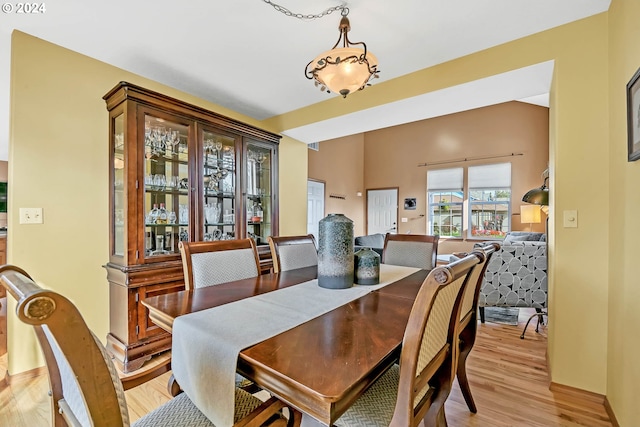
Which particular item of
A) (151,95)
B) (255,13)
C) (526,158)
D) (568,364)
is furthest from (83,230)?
(526,158)

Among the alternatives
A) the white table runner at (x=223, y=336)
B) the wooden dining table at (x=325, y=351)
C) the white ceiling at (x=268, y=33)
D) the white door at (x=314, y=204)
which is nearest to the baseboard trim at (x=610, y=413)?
the wooden dining table at (x=325, y=351)

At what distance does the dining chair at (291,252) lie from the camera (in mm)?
2139

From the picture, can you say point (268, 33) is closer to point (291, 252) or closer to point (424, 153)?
point (291, 252)

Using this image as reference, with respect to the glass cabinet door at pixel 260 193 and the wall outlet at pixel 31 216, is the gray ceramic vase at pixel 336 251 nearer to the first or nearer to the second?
the glass cabinet door at pixel 260 193

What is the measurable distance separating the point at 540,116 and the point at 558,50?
488 centimetres

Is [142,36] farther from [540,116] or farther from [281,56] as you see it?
[540,116]

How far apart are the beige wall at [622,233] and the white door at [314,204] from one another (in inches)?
186

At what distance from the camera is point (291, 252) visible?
2229 mm

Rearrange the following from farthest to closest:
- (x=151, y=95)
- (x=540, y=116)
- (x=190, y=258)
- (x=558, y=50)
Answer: (x=540, y=116), (x=151, y=95), (x=558, y=50), (x=190, y=258)

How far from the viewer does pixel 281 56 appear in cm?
232

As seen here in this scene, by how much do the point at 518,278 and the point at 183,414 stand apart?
315cm

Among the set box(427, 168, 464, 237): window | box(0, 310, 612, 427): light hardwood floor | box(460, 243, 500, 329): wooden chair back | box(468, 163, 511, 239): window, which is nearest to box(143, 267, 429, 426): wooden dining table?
box(460, 243, 500, 329): wooden chair back

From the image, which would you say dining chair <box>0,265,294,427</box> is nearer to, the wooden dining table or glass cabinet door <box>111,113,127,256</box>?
the wooden dining table

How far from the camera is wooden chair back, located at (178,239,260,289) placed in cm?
168
